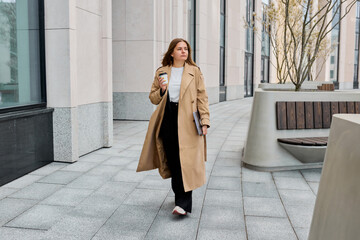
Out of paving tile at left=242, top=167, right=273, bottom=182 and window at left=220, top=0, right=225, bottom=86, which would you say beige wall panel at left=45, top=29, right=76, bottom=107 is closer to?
paving tile at left=242, top=167, right=273, bottom=182

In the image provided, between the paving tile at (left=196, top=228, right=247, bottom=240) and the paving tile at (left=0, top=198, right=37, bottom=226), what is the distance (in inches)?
73.1

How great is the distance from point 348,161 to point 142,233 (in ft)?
6.72

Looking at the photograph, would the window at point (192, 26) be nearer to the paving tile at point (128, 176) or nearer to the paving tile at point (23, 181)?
the paving tile at point (128, 176)

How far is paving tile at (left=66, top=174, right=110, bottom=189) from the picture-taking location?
15.9 ft

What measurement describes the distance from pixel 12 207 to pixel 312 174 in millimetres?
3872

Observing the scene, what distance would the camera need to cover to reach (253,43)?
88.0 ft

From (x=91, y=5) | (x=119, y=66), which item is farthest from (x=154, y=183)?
(x=119, y=66)

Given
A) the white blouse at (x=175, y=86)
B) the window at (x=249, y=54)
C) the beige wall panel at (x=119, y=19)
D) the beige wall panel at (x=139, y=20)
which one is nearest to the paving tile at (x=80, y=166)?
the white blouse at (x=175, y=86)

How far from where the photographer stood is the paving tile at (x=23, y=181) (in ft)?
15.9

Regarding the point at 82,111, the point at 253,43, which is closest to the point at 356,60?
the point at 253,43

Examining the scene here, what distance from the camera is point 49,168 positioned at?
Result: 5.70 m

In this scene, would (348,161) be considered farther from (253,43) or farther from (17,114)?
(253,43)

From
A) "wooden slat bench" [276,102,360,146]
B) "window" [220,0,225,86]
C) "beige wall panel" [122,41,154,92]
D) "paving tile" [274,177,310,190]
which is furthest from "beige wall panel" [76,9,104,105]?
"window" [220,0,225,86]

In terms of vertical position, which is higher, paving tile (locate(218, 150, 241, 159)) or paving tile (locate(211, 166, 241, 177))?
paving tile (locate(218, 150, 241, 159))
